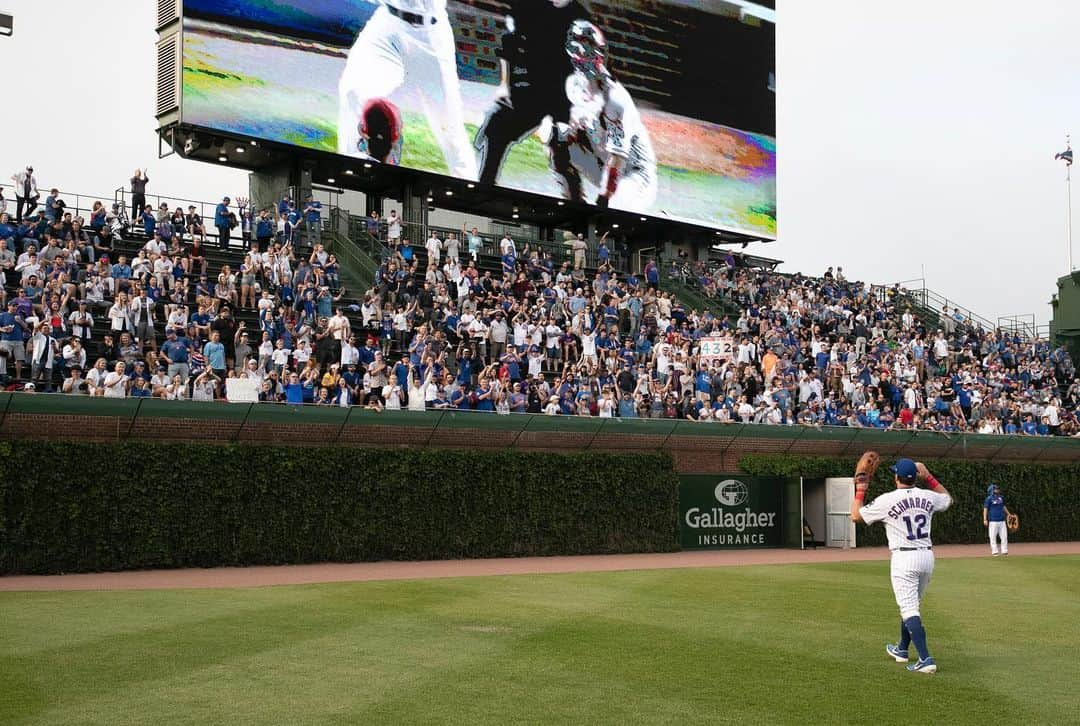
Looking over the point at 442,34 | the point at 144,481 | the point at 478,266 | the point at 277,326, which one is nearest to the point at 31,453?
the point at 144,481

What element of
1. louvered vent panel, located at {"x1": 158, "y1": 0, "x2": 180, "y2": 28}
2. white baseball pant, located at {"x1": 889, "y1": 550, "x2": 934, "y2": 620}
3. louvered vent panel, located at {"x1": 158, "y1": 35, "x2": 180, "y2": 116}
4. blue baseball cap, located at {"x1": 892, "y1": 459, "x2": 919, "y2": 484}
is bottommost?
white baseball pant, located at {"x1": 889, "y1": 550, "x2": 934, "y2": 620}

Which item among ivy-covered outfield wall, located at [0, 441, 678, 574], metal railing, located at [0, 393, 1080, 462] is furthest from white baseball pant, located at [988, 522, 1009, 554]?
ivy-covered outfield wall, located at [0, 441, 678, 574]

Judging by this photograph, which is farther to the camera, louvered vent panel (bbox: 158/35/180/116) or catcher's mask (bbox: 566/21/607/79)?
catcher's mask (bbox: 566/21/607/79)

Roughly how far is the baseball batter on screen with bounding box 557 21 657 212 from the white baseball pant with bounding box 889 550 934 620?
31031mm

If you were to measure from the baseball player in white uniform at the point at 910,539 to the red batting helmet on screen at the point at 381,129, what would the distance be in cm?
2721

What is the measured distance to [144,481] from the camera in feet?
70.5

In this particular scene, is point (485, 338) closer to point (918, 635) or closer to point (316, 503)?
point (316, 503)

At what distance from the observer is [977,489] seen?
3516 cm

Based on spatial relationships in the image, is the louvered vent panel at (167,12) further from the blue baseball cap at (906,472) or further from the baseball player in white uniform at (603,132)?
the blue baseball cap at (906,472)

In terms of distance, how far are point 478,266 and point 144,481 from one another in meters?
17.2

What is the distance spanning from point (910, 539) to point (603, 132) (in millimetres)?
32491

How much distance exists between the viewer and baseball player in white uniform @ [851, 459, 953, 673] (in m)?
10.7

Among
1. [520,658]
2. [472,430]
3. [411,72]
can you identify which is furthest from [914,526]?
[411,72]

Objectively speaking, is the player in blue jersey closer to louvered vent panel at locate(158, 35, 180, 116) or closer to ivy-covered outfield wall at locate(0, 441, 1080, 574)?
ivy-covered outfield wall at locate(0, 441, 1080, 574)
